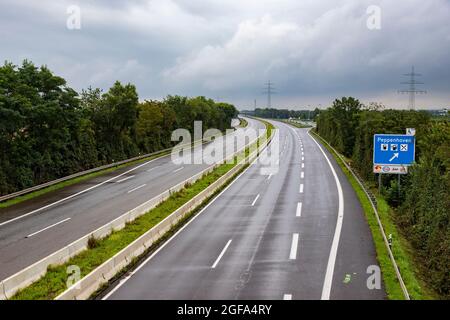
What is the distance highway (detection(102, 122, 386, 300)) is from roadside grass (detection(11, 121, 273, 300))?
1.66 m

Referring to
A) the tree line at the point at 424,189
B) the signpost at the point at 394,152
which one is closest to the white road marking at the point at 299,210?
the tree line at the point at 424,189

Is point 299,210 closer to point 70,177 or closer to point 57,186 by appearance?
point 57,186

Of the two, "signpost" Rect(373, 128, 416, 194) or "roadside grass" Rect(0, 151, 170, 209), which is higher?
"signpost" Rect(373, 128, 416, 194)

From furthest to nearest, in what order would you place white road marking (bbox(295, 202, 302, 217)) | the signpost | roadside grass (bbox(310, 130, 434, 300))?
the signpost
white road marking (bbox(295, 202, 302, 217))
roadside grass (bbox(310, 130, 434, 300))

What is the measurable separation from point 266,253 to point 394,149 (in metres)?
18.5

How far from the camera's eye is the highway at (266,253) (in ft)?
56.3

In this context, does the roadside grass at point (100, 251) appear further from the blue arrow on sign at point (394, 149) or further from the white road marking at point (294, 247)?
the blue arrow on sign at point (394, 149)

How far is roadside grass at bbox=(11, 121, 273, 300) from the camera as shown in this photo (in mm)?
17203

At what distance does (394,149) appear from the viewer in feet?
117

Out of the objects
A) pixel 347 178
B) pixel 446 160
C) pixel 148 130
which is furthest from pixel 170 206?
pixel 148 130

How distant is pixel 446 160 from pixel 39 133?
113ft

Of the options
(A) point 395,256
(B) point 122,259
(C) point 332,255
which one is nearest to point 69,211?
(B) point 122,259

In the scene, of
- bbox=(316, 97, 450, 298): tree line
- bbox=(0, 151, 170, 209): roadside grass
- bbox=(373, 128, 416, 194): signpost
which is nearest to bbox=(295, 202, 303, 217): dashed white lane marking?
bbox=(316, 97, 450, 298): tree line

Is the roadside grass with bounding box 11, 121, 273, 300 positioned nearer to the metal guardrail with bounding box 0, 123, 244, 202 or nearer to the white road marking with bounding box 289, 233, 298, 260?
the white road marking with bounding box 289, 233, 298, 260
